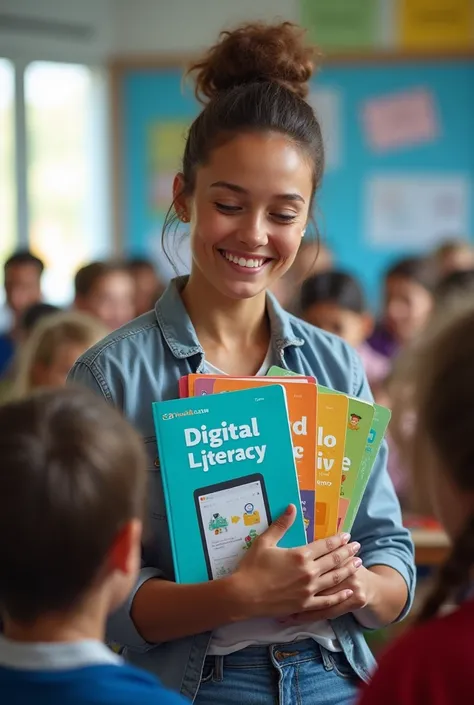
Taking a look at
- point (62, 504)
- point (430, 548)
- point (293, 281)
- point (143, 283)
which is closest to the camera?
point (62, 504)

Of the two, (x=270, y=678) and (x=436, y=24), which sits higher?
(x=436, y=24)

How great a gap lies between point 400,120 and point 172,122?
1457 mm

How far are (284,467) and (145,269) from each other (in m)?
4.16

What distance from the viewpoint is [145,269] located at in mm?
5535

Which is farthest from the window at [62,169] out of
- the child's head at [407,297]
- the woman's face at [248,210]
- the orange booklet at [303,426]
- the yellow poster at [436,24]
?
the orange booklet at [303,426]

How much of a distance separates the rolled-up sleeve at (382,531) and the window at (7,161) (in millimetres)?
4876

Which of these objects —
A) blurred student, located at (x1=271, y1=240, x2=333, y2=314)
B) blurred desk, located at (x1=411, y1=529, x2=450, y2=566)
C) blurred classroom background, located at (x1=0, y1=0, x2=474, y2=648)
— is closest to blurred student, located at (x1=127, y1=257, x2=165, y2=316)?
blurred classroom background, located at (x1=0, y1=0, x2=474, y2=648)

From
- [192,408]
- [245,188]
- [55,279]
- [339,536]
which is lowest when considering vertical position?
[55,279]

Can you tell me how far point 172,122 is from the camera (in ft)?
21.0

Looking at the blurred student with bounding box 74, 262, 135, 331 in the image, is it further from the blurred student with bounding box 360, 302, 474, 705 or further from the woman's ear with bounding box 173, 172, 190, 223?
the blurred student with bounding box 360, 302, 474, 705

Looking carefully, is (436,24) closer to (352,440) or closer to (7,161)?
(7,161)

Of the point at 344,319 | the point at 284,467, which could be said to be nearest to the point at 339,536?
the point at 284,467

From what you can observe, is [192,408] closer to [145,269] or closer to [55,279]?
[145,269]

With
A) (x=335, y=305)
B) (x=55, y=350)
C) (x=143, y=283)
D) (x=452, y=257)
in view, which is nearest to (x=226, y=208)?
(x=55, y=350)
